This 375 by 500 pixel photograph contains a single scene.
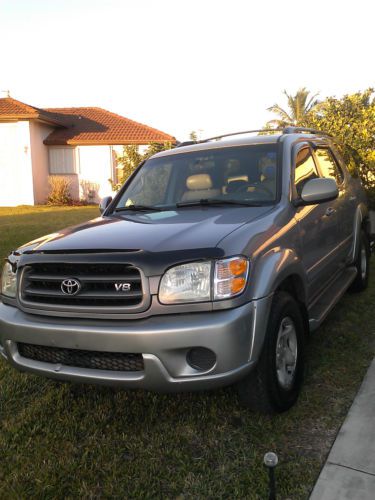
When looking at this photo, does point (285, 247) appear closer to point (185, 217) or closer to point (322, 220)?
point (185, 217)

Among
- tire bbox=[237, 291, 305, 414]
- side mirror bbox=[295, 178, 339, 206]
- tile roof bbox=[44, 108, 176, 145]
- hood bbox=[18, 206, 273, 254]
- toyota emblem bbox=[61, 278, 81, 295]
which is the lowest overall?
tire bbox=[237, 291, 305, 414]

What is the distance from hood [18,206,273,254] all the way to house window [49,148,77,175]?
21.1 metres

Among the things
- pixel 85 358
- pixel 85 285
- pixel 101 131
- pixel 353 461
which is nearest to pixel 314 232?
pixel 353 461

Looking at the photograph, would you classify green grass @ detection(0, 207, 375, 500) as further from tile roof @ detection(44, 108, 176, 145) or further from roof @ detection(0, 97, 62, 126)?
tile roof @ detection(44, 108, 176, 145)

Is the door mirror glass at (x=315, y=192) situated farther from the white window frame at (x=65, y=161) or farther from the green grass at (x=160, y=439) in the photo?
the white window frame at (x=65, y=161)

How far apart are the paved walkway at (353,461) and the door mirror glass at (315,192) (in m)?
1.37

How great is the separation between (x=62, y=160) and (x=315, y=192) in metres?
21.8

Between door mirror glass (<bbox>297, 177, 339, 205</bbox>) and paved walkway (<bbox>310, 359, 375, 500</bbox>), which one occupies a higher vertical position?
door mirror glass (<bbox>297, 177, 339, 205</bbox>)

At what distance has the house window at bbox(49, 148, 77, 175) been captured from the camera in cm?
2341

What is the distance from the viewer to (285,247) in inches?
116

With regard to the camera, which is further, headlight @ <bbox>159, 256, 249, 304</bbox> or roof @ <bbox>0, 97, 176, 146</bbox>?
roof @ <bbox>0, 97, 176, 146</bbox>

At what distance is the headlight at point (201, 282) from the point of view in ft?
7.95

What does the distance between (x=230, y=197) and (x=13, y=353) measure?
185 centimetres

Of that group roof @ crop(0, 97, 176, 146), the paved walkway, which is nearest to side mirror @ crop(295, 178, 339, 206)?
the paved walkway
